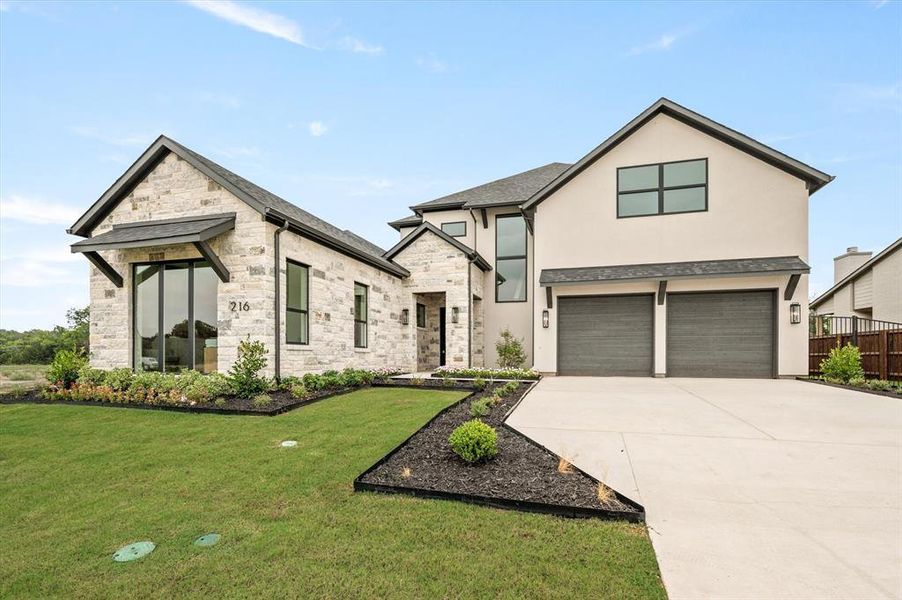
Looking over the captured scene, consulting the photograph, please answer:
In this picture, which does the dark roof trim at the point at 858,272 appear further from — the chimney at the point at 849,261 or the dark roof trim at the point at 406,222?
the dark roof trim at the point at 406,222

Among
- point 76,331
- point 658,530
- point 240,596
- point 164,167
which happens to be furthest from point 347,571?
point 76,331

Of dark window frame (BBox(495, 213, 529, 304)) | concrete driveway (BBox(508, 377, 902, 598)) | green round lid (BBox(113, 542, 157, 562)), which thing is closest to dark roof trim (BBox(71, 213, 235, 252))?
green round lid (BBox(113, 542, 157, 562))

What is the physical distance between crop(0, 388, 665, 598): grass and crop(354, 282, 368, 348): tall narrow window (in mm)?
7190

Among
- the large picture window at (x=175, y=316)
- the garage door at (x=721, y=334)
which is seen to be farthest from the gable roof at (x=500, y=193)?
the large picture window at (x=175, y=316)

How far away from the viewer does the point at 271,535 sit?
289 cm

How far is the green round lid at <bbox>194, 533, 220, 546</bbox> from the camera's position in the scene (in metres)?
2.83

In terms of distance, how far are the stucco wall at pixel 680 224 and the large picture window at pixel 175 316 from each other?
941cm

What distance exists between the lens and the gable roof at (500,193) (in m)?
16.4

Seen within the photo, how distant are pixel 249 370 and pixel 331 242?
4111 mm

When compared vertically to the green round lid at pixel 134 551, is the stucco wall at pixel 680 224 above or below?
above

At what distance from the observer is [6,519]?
3.38 m

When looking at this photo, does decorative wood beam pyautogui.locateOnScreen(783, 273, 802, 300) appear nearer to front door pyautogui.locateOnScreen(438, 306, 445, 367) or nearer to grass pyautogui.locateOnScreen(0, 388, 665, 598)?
front door pyautogui.locateOnScreen(438, 306, 445, 367)

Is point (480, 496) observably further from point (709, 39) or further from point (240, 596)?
point (709, 39)

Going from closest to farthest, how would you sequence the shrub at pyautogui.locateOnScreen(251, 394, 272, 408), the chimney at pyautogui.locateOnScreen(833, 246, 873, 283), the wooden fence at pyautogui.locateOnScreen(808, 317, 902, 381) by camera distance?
the shrub at pyautogui.locateOnScreen(251, 394, 272, 408), the wooden fence at pyautogui.locateOnScreen(808, 317, 902, 381), the chimney at pyautogui.locateOnScreen(833, 246, 873, 283)
